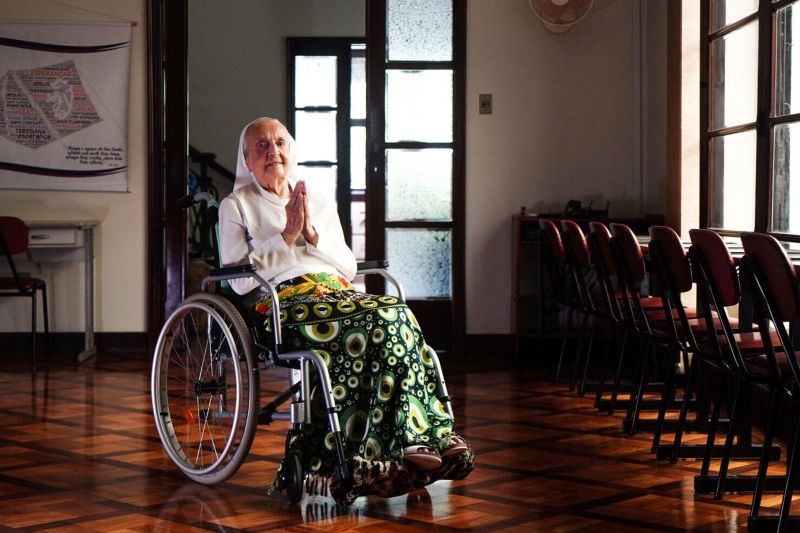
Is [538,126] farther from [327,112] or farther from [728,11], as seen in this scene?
[327,112]

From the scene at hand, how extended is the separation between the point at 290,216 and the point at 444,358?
319cm

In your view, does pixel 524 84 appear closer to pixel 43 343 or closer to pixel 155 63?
pixel 155 63

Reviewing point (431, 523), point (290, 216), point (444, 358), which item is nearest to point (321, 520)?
point (431, 523)

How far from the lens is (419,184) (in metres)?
6.58

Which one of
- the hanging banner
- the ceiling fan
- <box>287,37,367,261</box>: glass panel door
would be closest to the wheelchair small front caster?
the hanging banner

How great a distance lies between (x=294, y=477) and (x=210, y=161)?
21.1 ft

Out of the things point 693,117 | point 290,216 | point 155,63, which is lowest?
point 290,216

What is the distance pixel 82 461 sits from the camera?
147 inches

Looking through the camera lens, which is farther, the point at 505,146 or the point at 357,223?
the point at 357,223

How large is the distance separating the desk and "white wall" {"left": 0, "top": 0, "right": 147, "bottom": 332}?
10cm

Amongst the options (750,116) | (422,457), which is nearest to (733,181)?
(750,116)

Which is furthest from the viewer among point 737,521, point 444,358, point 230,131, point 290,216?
point 230,131

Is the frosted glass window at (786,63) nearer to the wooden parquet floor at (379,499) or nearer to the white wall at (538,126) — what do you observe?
the wooden parquet floor at (379,499)

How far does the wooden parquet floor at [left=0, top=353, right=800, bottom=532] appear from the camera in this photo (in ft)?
9.71
